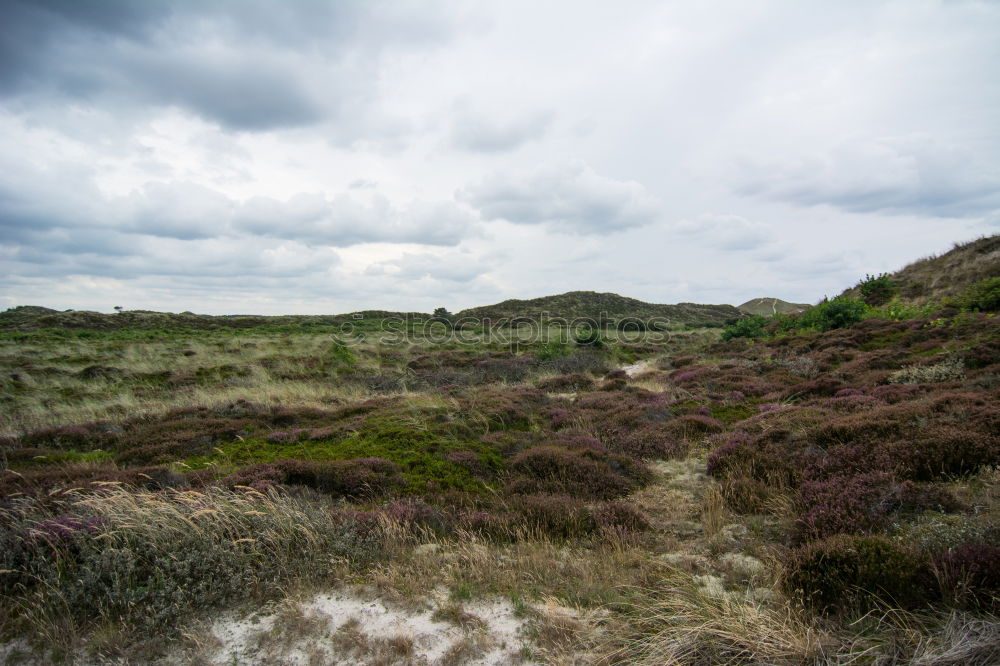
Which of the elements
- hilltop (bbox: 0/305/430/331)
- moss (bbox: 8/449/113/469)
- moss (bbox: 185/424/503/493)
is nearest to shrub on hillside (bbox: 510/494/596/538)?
moss (bbox: 185/424/503/493)

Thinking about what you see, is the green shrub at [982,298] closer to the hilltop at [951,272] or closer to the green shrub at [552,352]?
the hilltop at [951,272]

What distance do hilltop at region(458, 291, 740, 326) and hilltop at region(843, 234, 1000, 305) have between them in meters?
30.7

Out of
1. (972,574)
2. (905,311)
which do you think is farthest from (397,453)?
(905,311)

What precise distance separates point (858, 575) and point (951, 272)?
26.9 metres

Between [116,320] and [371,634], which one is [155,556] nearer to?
[371,634]

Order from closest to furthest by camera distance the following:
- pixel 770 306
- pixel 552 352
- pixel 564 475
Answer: pixel 564 475
pixel 552 352
pixel 770 306

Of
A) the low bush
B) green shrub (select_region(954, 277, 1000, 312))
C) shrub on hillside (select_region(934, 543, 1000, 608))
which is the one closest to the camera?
shrub on hillside (select_region(934, 543, 1000, 608))

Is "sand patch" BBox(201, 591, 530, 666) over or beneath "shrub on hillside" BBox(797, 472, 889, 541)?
beneath

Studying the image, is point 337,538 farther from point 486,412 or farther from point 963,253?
point 963,253

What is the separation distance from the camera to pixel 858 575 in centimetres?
323

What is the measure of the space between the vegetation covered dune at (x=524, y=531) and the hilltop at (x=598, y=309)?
4643 centimetres

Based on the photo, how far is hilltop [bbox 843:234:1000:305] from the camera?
19484 millimetres

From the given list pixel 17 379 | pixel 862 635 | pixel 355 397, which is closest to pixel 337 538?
pixel 862 635

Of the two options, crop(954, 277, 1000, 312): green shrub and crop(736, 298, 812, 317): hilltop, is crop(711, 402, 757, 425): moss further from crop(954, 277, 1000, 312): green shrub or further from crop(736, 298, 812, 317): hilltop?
crop(736, 298, 812, 317): hilltop
